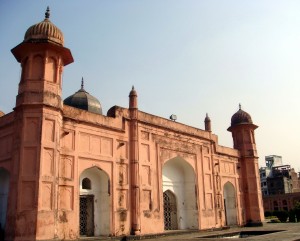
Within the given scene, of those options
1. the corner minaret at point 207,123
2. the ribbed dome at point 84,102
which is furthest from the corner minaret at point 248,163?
the ribbed dome at point 84,102

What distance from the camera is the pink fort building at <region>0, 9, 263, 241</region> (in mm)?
11047

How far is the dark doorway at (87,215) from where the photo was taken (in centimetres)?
1346

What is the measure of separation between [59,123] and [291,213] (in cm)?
2225

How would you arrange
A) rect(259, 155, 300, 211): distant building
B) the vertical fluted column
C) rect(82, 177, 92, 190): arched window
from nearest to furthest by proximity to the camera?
rect(82, 177, 92, 190): arched window, the vertical fluted column, rect(259, 155, 300, 211): distant building

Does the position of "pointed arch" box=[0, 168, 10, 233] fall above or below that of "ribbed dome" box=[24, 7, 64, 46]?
below

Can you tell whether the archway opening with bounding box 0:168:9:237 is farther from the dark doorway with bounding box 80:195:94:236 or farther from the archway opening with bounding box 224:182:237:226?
the archway opening with bounding box 224:182:237:226

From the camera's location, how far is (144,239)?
1387 centimetres

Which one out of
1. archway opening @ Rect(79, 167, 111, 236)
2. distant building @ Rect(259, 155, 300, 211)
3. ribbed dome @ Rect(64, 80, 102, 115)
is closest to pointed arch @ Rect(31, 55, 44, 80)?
archway opening @ Rect(79, 167, 111, 236)

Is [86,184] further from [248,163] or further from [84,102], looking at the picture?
[248,163]

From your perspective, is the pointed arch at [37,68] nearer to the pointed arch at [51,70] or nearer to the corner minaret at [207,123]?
the pointed arch at [51,70]

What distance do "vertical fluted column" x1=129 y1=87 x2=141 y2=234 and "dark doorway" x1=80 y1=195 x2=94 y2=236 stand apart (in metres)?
1.66

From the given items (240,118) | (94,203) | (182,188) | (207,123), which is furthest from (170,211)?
(240,118)

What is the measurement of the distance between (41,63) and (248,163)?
15.1 metres

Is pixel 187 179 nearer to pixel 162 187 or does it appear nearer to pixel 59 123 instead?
pixel 162 187
